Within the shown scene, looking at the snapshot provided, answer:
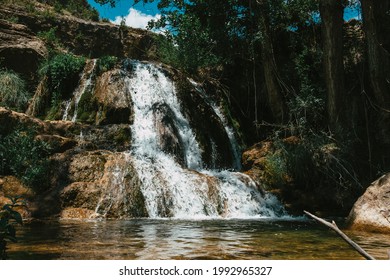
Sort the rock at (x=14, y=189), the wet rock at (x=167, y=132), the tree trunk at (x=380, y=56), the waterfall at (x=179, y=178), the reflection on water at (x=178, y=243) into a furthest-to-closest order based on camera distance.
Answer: the wet rock at (x=167, y=132) < the tree trunk at (x=380, y=56) < the waterfall at (x=179, y=178) < the rock at (x=14, y=189) < the reflection on water at (x=178, y=243)

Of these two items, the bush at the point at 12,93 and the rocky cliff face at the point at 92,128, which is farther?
the bush at the point at 12,93

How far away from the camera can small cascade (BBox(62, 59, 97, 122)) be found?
11.0m

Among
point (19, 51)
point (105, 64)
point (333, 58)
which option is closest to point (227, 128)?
point (333, 58)

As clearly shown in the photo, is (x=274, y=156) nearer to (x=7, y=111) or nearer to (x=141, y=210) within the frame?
(x=141, y=210)

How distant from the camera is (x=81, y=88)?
11477 millimetres

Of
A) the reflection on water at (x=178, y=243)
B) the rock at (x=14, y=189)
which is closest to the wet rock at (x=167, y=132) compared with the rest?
the rock at (x=14, y=189)

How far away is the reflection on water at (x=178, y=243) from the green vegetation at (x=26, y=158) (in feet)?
5.66

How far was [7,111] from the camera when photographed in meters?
8.14

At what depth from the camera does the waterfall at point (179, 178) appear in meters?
7.47

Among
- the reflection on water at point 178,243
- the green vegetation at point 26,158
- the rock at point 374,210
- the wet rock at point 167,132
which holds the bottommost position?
the reflection on water at point 178,243

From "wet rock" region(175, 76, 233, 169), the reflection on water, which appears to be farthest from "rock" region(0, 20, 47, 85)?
the reflection on water

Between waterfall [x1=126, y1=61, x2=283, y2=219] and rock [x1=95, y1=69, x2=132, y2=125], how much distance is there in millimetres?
260

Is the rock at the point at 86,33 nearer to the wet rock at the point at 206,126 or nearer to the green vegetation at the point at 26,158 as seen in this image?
the wet rock at the point at 206,126

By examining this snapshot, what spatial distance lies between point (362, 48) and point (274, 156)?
4.05m
